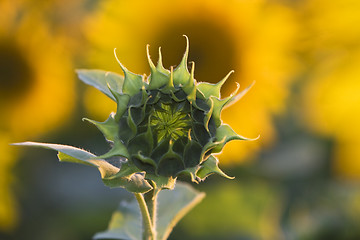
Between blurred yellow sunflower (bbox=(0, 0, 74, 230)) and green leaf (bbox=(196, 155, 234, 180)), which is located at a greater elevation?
green leaf (bbox=(196, 155, 234, 180))

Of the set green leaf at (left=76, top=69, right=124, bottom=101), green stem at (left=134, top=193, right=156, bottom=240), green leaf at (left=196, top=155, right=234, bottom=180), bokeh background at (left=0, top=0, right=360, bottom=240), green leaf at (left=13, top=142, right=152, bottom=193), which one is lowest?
Answer: bokeh background at (left=0, top=0, right=360, bottom=240)

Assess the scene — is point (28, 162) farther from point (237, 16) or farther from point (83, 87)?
point (237, 16)

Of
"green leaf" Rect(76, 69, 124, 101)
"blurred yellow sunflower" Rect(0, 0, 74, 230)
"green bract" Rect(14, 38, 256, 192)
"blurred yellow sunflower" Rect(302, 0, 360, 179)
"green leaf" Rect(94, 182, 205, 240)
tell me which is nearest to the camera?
"green bract" Rect(14, 38, 256, 192)

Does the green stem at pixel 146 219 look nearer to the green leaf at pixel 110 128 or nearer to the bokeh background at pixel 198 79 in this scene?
the green leaf at pixel 110 128

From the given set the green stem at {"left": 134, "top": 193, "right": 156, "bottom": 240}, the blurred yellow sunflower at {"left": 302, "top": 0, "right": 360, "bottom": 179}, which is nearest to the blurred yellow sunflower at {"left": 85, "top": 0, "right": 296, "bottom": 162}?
the blurred yellow sunflower at {"left": 302, "top": 0, "right": 360, "bottom": 179}

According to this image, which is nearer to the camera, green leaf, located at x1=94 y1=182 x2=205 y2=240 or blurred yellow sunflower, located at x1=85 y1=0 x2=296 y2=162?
green leaf, located at x1=94 y1=182 x2=205 y2=240

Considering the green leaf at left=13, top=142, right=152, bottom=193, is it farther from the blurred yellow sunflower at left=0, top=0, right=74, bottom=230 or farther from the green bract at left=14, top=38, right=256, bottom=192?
the blurred yellow sunflower at left=0, top=0, right=74, bottom=230

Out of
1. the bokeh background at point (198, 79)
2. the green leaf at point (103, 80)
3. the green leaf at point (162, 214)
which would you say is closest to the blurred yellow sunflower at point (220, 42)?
the bokeh background at point (198, 79)
